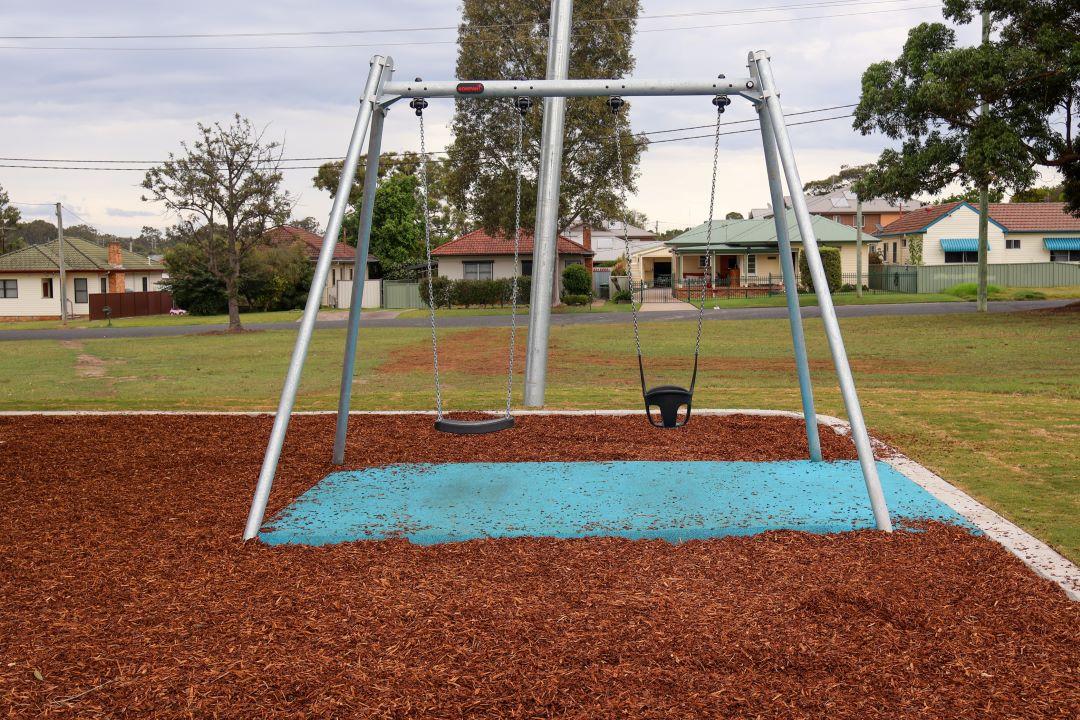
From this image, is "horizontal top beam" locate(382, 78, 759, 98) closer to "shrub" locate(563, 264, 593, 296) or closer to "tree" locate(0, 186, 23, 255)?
"shrub" locate(563, 264, 593, 296)

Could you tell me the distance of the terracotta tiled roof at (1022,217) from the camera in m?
55.1

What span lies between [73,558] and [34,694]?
184cm

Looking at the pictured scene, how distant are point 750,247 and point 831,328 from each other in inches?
1825

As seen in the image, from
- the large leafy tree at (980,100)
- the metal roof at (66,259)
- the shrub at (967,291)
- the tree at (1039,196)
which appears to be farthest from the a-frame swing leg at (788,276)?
the tree at (1039,196)

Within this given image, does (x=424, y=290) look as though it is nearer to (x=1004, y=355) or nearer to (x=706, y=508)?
(x=1004, y=355)

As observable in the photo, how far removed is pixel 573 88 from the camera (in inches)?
252

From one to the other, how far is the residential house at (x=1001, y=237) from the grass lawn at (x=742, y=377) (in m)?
27.9

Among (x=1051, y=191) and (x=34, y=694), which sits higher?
(x=1051, y=191)

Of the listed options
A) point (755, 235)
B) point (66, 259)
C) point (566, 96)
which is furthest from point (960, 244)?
point (566, 96)

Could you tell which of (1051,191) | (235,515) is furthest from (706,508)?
(1051,191)

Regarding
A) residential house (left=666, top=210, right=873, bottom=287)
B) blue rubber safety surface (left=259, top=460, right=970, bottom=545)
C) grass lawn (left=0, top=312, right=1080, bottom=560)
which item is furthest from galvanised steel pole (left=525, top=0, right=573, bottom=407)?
residential house (left=666, top=210, right=873, bottom=287)

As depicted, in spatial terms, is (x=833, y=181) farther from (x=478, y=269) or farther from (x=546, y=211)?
(x=546, y=211)

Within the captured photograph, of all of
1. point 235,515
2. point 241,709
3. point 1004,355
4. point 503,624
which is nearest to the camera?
point 241,709

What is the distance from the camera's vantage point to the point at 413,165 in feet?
218
